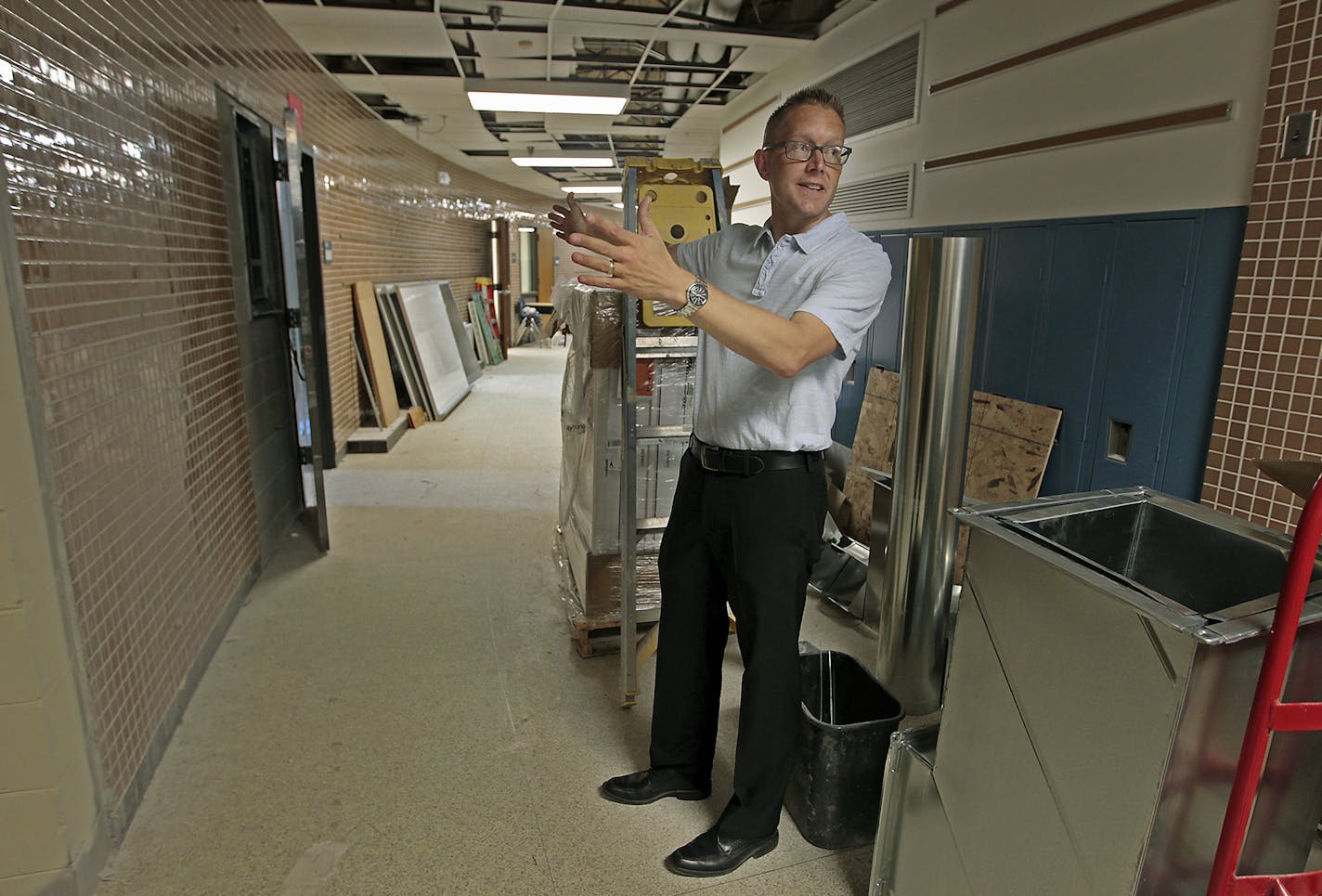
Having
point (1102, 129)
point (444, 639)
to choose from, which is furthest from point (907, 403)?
point (444, 639)

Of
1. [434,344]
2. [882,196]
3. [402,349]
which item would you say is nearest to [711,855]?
[882,196]

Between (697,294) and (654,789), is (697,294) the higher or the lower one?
the higher one

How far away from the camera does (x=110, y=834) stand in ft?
5.79

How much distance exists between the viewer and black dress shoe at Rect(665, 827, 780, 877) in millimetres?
1731

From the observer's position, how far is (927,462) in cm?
220

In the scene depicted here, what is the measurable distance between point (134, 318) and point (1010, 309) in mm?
2973

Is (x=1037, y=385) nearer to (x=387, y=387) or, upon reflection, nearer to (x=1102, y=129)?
(x=1102, y=129)

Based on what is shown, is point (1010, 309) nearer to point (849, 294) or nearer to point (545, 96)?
point (849, 294)

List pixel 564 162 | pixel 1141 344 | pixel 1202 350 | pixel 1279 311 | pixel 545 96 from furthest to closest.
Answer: pixel 564 162
pixel 545 96
pixel 1141 344
pixel 1202 350
pixel 1279 311

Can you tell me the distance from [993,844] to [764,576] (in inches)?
25.0

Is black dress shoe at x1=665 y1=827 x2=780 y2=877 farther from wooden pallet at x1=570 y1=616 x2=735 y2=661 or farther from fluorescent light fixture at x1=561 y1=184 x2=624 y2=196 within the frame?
fluorescent light fixture at x1=561 y1=184 x2=624 y2=196

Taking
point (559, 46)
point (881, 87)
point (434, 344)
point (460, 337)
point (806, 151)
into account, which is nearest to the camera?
point (806, 151)

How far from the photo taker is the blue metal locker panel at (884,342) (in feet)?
12.1

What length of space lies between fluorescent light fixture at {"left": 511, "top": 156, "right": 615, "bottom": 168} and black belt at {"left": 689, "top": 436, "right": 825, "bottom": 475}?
8185 mm
